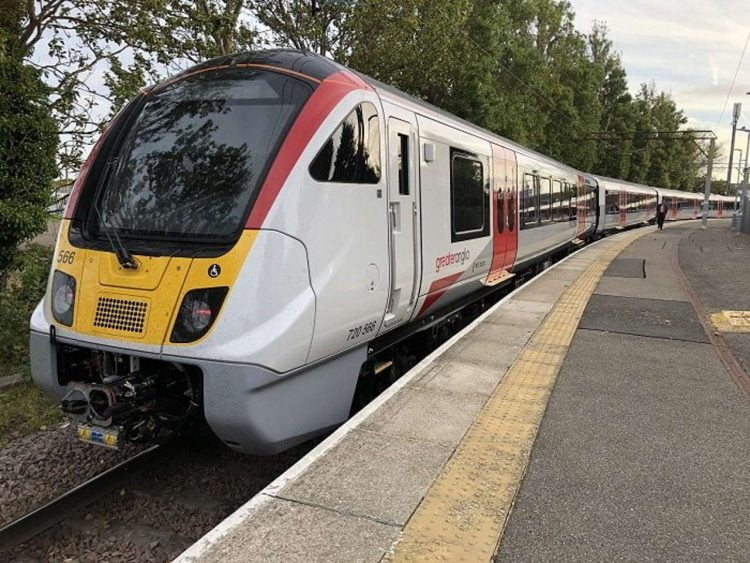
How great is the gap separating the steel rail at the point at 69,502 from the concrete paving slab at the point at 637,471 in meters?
2.73

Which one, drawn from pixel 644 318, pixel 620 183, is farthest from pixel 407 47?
pixel 620 183

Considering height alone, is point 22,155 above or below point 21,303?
above

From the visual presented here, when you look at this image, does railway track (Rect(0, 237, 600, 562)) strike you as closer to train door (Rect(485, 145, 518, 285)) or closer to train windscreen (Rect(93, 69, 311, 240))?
train windscreen (Rect(93, 69, 311, 240))

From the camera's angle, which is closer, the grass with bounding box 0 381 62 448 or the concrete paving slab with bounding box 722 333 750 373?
the grass with bounding box 0 381 62 448

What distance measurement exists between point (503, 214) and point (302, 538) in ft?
→ 21.1

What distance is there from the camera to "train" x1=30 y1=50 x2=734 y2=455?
3.41m

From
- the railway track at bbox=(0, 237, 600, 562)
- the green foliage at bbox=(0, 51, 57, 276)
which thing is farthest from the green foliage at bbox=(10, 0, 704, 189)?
the railway track at bbox=(0, 237, 600, 562)

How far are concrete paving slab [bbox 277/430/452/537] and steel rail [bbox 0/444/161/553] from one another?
5.40 feet

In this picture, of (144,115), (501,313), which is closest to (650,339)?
(501,313)

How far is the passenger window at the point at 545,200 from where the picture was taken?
1160 cm

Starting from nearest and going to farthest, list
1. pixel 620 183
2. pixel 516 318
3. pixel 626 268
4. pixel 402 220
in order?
pixel 402 220 < pixel 516 318 < pixel 626 268 < pixel 620 183

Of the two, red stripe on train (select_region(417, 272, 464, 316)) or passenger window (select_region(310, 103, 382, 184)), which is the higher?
passenger window (select_region(310, 103, 382, 184))

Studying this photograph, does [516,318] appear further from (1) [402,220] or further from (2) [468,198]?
(1) [402,220]

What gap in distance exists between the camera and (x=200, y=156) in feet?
12.9
